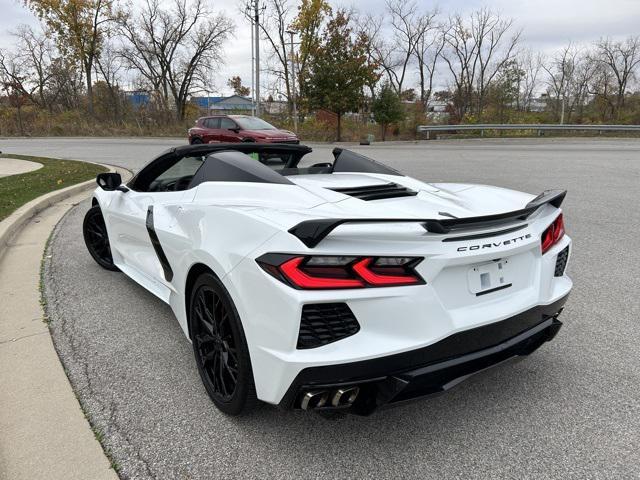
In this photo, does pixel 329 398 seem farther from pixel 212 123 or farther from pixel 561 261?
pixel 212 123

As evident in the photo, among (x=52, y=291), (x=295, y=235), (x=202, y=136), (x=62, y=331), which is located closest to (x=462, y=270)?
(x=295, y=235)

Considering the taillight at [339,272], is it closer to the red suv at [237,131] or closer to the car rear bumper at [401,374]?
the car rear bumper at [401,374]

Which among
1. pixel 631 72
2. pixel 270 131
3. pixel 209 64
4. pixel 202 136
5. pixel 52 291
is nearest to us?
pixel 52 291

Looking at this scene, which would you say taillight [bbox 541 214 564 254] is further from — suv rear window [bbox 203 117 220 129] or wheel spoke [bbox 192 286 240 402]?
suv rear window [bbox 203 117 220 129]

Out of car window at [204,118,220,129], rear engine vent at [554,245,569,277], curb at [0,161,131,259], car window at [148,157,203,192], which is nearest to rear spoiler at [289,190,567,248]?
rear engine vent at [554,245,569,277]

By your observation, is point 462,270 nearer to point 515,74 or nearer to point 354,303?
point 354,303

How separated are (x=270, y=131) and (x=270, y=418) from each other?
15591 millimetres

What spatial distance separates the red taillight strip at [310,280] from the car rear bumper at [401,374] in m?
0.31

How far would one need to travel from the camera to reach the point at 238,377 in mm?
2201

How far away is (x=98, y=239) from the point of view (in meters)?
4.84

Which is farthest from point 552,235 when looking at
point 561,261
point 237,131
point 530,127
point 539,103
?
point 539,103

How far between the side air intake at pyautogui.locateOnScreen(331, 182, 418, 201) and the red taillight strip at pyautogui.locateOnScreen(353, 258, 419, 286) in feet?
2.26

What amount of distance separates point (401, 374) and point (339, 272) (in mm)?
487

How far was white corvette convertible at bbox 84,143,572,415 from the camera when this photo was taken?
1.86m
